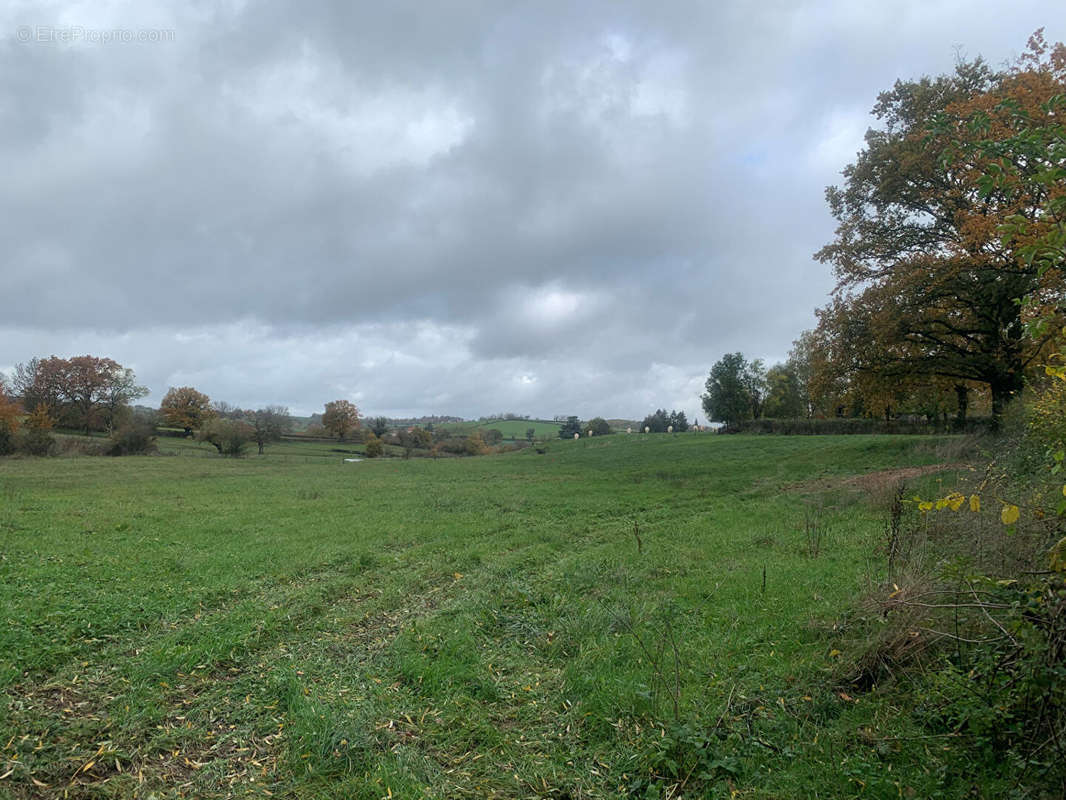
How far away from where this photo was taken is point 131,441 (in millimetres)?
47281

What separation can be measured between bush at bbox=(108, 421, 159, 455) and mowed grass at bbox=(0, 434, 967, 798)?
41867 millimetres

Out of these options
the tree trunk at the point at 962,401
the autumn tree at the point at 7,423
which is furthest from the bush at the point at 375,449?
the tree trunk at the point at 962,401

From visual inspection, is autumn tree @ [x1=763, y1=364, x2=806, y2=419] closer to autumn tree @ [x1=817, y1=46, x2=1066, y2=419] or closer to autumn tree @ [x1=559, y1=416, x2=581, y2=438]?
autumn tree @ [x1=559, y1=416, x2=581, y2=438]

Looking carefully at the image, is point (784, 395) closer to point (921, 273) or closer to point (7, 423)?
point (921, 273)

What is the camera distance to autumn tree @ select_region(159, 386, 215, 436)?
239 feet

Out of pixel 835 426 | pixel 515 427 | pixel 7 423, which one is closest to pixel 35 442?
pixel 7 423

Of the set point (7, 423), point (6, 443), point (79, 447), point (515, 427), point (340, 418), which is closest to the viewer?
point (6, 443)

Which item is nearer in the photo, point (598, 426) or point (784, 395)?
point (784, 395)

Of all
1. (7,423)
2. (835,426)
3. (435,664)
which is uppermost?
(7,423)

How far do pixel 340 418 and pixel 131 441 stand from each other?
3912 centimetres

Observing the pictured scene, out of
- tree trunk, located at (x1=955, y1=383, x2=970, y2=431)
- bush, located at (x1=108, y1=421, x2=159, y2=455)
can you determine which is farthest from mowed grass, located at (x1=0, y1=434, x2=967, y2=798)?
bush, located at (x1=108, y1=421, x2=159, y2=455)

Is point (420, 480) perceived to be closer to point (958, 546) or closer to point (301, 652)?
point (301, 652)

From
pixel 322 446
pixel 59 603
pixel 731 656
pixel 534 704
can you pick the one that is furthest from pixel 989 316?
pixel 322 446

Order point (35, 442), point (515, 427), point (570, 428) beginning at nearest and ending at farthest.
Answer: point (35, 442)
point (570, 428)
point (515, 427)
